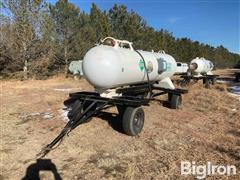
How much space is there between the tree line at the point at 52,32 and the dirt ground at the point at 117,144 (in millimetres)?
12013

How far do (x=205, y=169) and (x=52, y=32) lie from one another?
19.9 metres

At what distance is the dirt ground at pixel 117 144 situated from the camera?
4.73 metres

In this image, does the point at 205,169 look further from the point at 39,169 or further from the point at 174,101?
the point at 174,101

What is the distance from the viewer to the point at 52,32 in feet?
72.2

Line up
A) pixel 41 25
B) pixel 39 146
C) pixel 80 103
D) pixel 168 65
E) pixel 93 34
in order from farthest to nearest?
pixel 93 34
pixel 41 25
pixel 168 65
pixel 80 103
pixel 39 146

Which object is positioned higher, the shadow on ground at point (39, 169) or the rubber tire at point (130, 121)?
the rubber tire at point (130, 121)

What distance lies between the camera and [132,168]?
4750 mm

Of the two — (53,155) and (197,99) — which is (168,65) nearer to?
(197,99)

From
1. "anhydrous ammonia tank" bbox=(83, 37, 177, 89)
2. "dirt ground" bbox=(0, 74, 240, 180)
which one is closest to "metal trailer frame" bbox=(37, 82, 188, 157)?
"dirt ground" bbox=(0, 74, 240, 180)

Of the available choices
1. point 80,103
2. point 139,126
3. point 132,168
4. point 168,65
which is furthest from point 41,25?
point 132,168

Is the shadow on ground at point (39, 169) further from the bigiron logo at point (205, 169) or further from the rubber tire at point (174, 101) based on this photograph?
the rubber tire at point (174, 101)

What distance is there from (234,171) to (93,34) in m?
22.1

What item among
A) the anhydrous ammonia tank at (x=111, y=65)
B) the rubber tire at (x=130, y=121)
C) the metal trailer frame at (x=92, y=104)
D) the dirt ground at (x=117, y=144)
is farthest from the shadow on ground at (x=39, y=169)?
the anhydrous ammonia tank at (x=111, y=65)

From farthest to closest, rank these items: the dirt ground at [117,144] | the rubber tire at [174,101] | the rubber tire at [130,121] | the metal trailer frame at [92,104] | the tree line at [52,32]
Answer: the tree line at [52,32] < the rubber tire at [174,101] < the rubber tire at [130,121] < the metal trailer frame at [92,104] < the dirt ground at [117,144]
